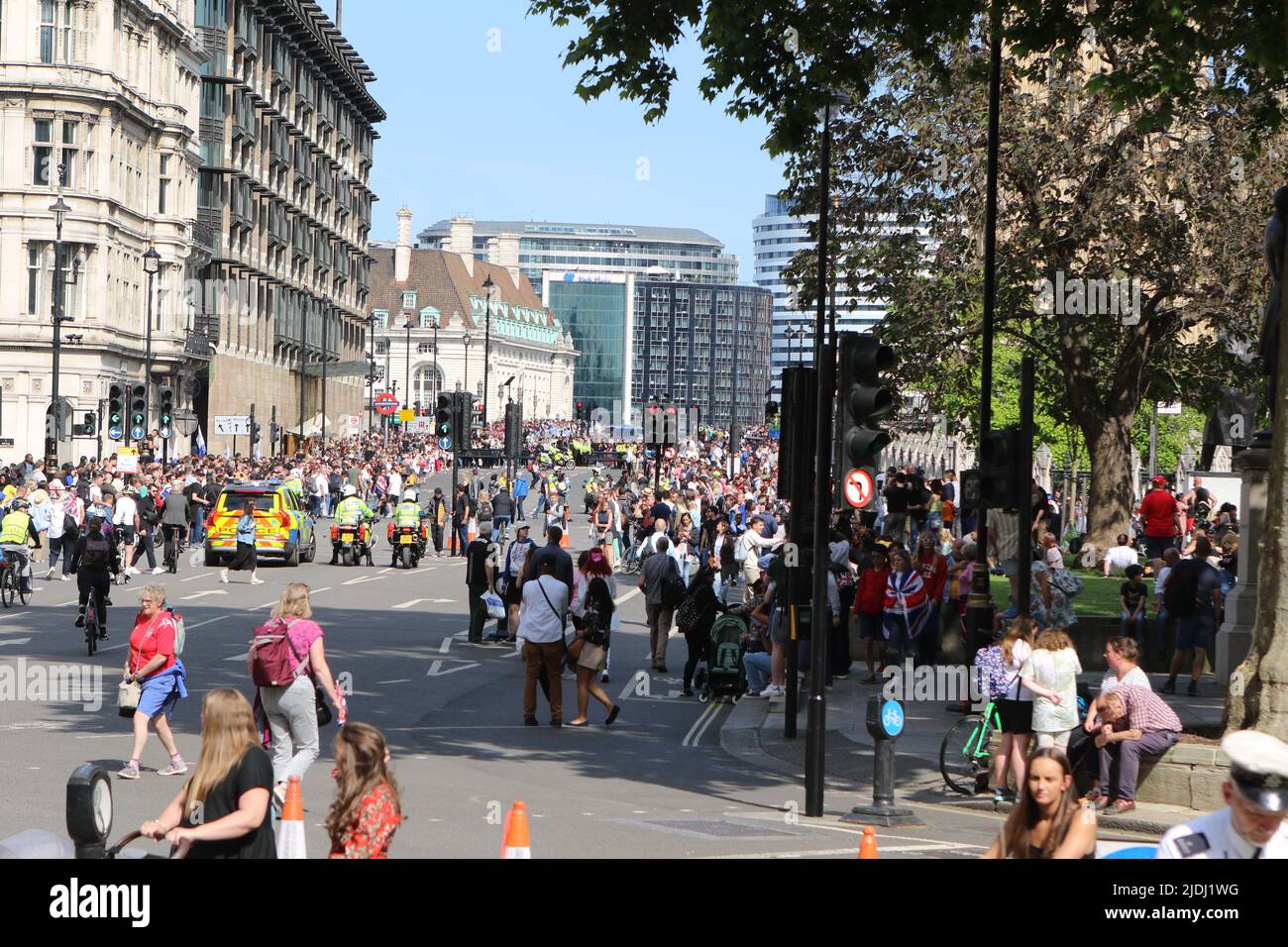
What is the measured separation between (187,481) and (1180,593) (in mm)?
26204

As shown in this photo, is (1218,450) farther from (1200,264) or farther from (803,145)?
(803,145)

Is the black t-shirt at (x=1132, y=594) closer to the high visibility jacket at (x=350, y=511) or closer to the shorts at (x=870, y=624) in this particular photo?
the shorts at (x=870, y=624)

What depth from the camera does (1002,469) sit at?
49.7 ft

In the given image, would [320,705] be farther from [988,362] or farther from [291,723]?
[988,362]

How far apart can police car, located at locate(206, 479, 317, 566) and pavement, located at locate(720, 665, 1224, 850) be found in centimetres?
1889

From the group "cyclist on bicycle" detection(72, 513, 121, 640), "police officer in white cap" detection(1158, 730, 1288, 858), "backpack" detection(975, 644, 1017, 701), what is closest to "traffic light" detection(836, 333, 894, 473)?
"backpack" detection(975, 644, 1017, 701)

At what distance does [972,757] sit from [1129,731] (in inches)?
58.1

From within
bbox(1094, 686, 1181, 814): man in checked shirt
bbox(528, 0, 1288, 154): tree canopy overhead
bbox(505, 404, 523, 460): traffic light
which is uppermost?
bbox(528, 0, 1288, 154): tree canopy overhead

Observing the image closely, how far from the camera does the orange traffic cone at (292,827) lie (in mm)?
9047

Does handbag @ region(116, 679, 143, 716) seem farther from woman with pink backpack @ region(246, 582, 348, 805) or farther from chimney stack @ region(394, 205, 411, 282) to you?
chimney stack @ region(394, 205, 411, 282)

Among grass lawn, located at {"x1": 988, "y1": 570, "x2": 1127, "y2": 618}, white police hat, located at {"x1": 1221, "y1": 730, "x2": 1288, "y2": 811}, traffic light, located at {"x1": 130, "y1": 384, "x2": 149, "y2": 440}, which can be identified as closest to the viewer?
white police hat, located at {"x1": 1221, "y1": 730, "x2": 1288, "y2": 811}

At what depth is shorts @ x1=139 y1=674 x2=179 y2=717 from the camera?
46.1 ft

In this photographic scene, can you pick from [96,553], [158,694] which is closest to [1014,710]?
[158,694]
